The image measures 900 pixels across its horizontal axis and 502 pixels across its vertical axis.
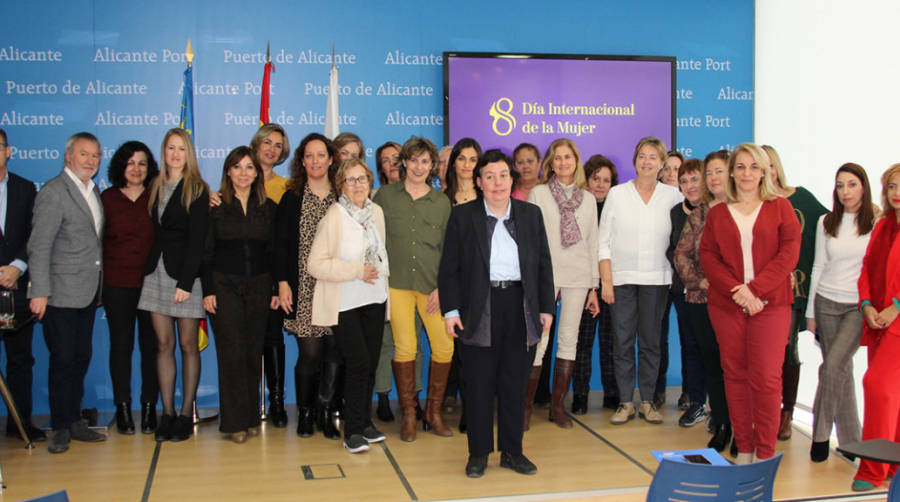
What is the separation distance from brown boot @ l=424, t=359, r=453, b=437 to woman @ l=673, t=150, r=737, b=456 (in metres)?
1.42

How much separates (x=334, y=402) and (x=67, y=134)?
8.62ft

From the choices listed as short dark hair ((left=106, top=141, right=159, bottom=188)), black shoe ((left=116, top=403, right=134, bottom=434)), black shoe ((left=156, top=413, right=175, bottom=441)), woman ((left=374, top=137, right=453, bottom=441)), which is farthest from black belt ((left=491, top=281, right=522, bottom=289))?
black shoe ((left=116, top=403, right=134, bottom=434))

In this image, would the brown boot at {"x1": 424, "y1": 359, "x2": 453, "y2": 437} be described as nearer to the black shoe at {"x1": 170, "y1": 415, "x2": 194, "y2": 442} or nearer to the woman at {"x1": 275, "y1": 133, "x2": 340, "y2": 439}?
the woman at {"x1": 275, "y1": 133, "x2": 340, "y2": 439}

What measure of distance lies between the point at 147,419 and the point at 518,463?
226cm

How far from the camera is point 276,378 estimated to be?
4930 millimetres

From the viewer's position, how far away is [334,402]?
4988mm

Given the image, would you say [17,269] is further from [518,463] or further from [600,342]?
[600,342]

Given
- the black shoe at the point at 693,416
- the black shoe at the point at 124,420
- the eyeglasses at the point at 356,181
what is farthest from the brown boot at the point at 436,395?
the black shoe at the point at 124,420

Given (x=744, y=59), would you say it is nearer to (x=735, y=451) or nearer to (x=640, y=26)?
(x=640, y=26)

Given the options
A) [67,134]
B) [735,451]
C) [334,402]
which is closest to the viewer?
[735,451]

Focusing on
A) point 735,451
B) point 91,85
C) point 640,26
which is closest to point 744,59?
point 640,26

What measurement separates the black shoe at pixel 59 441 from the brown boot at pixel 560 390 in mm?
2787

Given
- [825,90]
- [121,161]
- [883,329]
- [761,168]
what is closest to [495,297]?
[761,168]

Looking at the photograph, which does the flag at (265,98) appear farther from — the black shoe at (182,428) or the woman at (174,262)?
the black shoe at (182,428)
